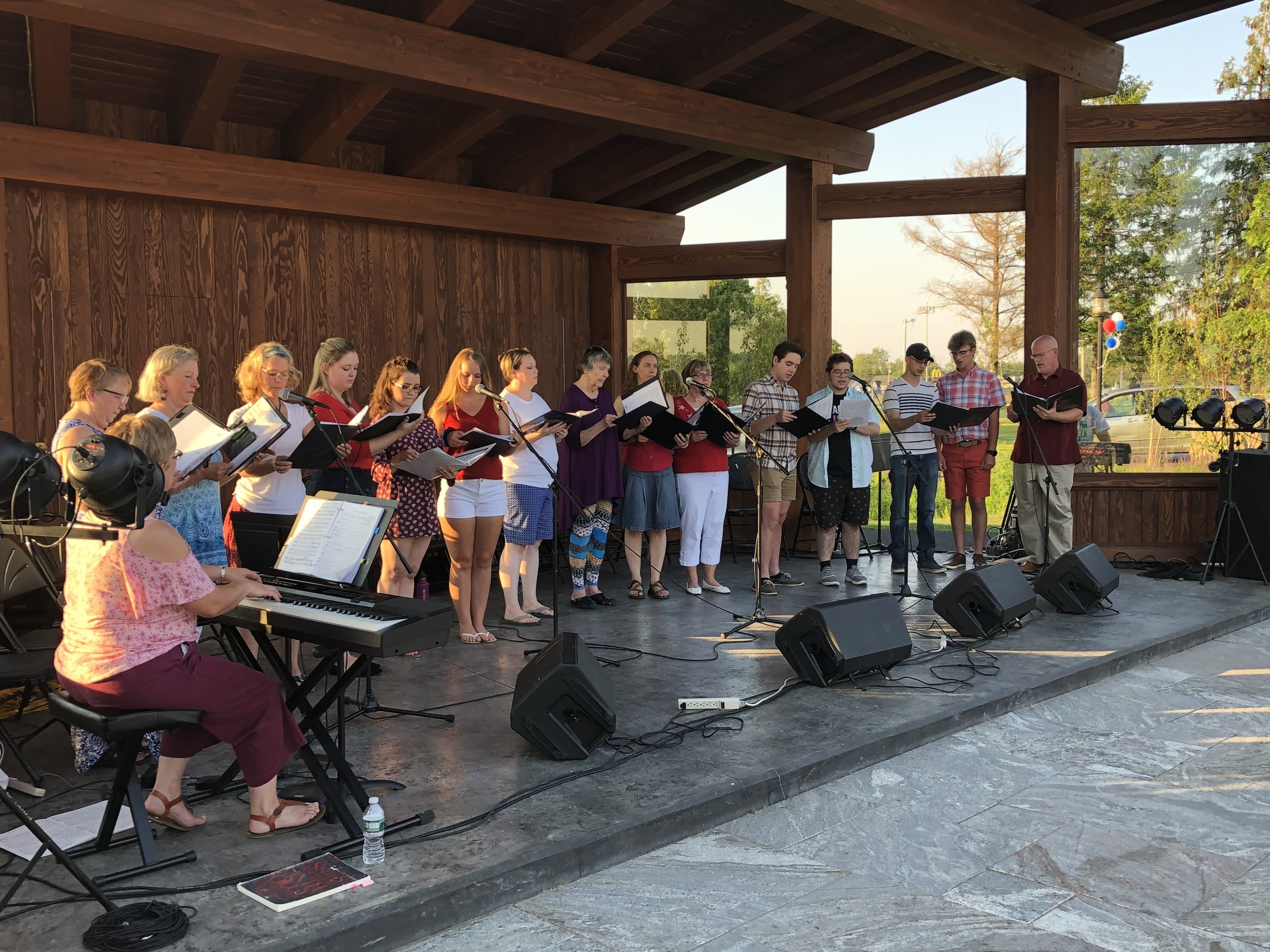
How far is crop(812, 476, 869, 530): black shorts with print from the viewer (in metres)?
7.32

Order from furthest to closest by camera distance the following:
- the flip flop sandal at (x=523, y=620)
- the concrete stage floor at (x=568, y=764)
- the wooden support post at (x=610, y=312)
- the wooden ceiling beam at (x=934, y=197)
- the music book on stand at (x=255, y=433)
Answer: the wooden support post at (x=610, y=312) < the wooden ceiling beam at (x=934, y=197) < the flip flop sandal at (x=523, y=620) < the music book on stand at (x=255, y=433) < the concrete stage floor at (x=568, y=764)

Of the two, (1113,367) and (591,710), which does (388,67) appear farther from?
(1113,367)

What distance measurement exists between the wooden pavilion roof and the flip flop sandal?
3.01 m

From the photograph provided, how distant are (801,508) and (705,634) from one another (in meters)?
3.00

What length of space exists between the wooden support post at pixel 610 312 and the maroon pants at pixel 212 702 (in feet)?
20.4

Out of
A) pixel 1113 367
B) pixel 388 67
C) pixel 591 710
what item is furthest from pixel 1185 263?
pixel 591 710

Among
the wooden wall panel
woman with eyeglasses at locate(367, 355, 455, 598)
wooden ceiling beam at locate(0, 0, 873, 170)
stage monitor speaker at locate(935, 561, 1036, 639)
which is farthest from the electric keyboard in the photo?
stage monitor speaker at locate(935, 561, 1036, 639)

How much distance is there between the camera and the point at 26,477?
295cm

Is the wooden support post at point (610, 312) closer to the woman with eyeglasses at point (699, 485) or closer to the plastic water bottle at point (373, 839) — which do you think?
the woman with eyeglasses at point (699, 485)

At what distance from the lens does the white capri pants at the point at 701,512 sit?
6.86 meters

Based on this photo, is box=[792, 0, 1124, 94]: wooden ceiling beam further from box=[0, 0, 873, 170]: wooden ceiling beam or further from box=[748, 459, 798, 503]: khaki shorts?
box=[748, 459, 798, 503]: khaki shorts

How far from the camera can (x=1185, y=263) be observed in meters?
8.29

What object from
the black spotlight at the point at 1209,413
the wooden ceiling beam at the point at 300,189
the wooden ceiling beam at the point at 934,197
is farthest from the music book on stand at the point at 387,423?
the black spotlight at the point at 1209,413

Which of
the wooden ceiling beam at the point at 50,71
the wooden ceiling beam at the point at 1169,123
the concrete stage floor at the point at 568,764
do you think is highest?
the wooden ceiling beam at the point at 1169,123
